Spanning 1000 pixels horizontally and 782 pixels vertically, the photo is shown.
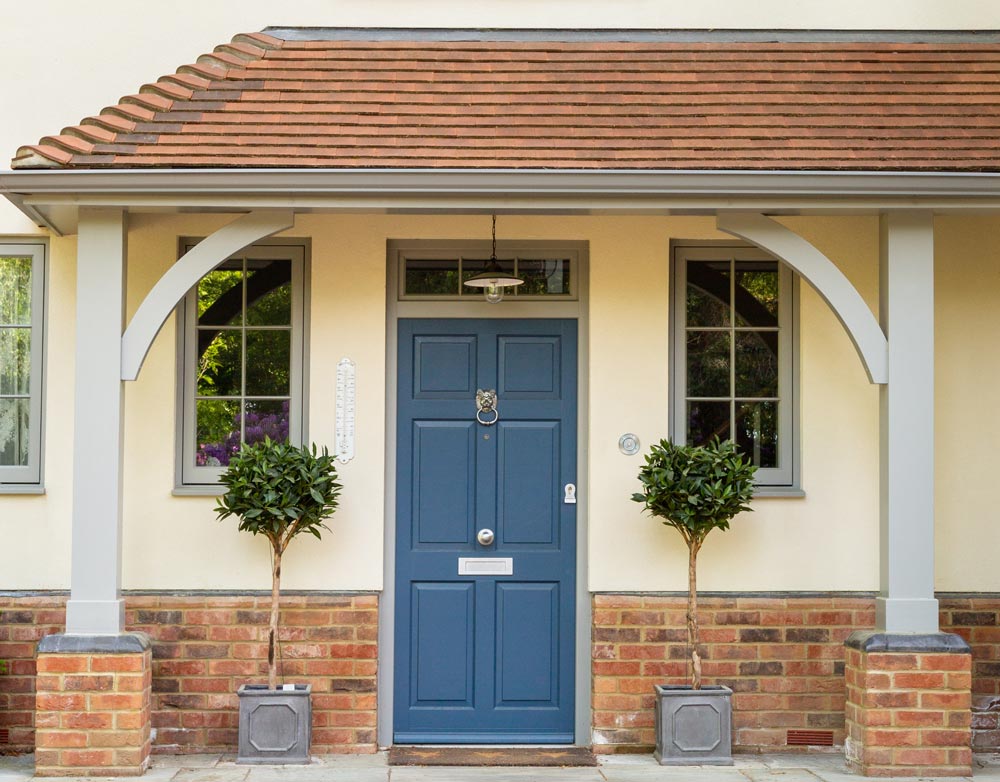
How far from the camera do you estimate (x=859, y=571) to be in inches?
277

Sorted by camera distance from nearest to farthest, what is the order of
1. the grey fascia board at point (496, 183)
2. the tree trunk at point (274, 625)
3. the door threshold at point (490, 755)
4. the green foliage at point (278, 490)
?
the grey fascia board at point (496, 183) < the green foliage at point (278, 490) < the tree trunk at point (274, 625) < the door threshold at point (490, 755)

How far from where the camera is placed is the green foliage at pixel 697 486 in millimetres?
6559

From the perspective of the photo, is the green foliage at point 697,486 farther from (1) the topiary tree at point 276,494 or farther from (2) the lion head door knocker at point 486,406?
(1) the topiary tree at point 276,494

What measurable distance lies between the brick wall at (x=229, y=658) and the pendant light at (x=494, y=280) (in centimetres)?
182

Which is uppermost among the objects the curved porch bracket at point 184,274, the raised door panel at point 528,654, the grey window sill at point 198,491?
the curved porch bracket at point 184,274

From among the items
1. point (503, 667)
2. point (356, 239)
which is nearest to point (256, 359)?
point (356, 239)

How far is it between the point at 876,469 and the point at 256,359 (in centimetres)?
359

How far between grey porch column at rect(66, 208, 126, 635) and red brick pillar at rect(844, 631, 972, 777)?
378cm

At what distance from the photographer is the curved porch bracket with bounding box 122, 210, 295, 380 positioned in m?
6.30

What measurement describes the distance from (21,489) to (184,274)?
1.71 m

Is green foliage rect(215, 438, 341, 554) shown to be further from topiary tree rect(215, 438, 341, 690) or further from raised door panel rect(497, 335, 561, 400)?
raised door panel rect(497, 335, 561, 400)

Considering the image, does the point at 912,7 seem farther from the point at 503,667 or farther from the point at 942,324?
the point at 503,667

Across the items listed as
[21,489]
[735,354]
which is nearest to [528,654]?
[735,354]

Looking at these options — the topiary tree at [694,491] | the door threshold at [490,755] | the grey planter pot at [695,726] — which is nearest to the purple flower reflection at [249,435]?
the door threshold at [490,755]
